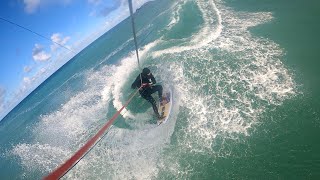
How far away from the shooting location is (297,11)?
17359mm

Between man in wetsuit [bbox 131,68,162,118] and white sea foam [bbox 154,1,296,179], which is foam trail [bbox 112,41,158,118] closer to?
man in wetsuit [bbox 131,68,162,118]

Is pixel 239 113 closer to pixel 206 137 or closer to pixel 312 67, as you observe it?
pixel 206 137

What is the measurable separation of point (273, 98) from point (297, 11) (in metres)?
9.78

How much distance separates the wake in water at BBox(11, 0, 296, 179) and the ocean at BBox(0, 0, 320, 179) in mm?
56

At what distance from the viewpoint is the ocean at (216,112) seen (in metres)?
9.94

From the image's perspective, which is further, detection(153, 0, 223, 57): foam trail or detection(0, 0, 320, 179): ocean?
detection(153, 0, 223, 57): foam trail

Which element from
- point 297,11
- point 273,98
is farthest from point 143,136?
point 297,11

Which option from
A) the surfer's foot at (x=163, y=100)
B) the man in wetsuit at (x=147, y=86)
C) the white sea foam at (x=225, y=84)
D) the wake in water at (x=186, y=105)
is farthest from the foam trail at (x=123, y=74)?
the white sea foam at (x=225, y=84)

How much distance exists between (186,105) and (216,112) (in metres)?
1.81

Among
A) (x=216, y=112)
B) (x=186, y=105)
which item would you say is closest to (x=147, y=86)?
(x=186, y=105)

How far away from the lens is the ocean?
9938 mm

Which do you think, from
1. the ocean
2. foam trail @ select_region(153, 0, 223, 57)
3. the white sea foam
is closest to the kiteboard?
the ocean

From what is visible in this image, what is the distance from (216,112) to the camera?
1205 centimetres

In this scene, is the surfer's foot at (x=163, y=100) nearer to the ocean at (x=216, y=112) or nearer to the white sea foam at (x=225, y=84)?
the ocean at (x=216, y=112)
